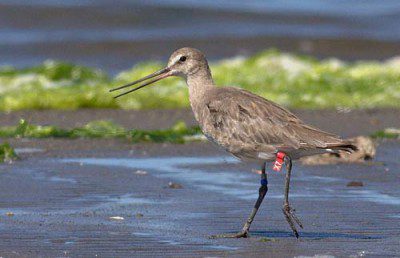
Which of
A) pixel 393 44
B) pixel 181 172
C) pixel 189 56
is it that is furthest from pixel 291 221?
pixel 393 44

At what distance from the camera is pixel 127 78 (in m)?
14.4

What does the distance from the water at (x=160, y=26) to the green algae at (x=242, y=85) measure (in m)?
2.88

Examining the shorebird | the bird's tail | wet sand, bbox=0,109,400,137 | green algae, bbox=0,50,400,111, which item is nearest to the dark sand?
the shorebird

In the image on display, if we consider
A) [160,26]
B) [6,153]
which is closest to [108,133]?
[6,153]

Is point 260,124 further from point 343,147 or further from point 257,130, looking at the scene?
point 343,147

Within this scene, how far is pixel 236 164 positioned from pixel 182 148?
34.1 inches

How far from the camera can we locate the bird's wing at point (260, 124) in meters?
6.68

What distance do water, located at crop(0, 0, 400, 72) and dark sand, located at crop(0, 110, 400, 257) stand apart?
7.90m

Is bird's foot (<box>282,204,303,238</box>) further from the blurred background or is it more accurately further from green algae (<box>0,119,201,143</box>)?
the blurred background

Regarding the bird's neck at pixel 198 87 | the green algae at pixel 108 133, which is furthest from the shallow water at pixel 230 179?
the bird's neck at pixel 198 87

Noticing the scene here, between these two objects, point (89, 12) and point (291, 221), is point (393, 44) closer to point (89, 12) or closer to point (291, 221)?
point (89, 12)

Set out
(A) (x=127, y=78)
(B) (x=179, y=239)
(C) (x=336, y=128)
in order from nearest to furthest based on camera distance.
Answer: (B) (x=179, y=239)
(C) (x=336, y=128)
(A) (x=127, y=78)

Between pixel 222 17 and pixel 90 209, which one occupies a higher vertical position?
pixel 222 17

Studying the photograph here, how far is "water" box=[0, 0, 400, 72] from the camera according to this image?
18.3 meters
